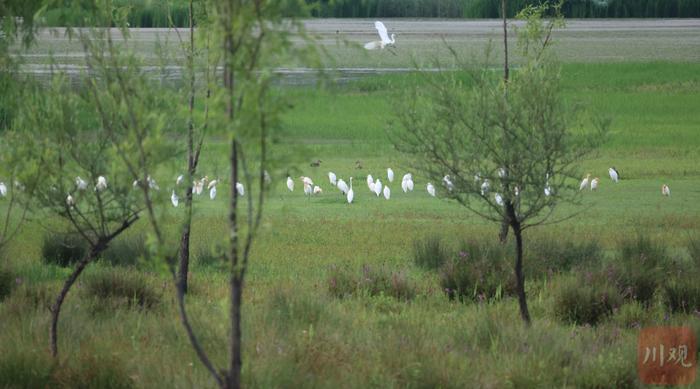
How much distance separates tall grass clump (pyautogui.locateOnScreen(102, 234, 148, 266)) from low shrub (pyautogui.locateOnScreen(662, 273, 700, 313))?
18.3 ft

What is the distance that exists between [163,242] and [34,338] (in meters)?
2.78

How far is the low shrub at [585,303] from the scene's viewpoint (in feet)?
34.8

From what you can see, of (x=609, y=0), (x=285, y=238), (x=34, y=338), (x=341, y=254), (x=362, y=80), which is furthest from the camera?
(x=609, y=0)

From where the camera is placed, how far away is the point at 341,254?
14281mm

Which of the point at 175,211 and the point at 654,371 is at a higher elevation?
the point at 654,371

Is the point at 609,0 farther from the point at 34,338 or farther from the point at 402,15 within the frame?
the point at 34,338

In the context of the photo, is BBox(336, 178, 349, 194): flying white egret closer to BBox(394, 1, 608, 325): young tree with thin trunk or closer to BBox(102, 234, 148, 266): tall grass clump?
BBox(102, 234, 148, 266): tall grass clump

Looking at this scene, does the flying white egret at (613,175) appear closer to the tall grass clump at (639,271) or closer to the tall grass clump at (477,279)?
the tall grass clump at (639,271)

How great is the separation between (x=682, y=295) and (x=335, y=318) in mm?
3454

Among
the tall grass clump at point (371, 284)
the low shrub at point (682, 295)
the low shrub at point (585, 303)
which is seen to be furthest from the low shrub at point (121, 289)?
the low shrub at point (682, 295)

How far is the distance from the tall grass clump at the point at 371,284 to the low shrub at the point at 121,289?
1.73 m

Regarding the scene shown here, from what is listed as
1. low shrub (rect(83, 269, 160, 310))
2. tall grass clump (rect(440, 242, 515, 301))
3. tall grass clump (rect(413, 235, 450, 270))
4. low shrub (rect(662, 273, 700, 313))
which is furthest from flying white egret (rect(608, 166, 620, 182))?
low shrub (rect(83, 269, 160, 310))

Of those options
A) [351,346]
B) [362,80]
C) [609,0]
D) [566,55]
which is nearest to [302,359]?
[351,346]

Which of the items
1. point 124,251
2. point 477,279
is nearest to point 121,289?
point 124,251
